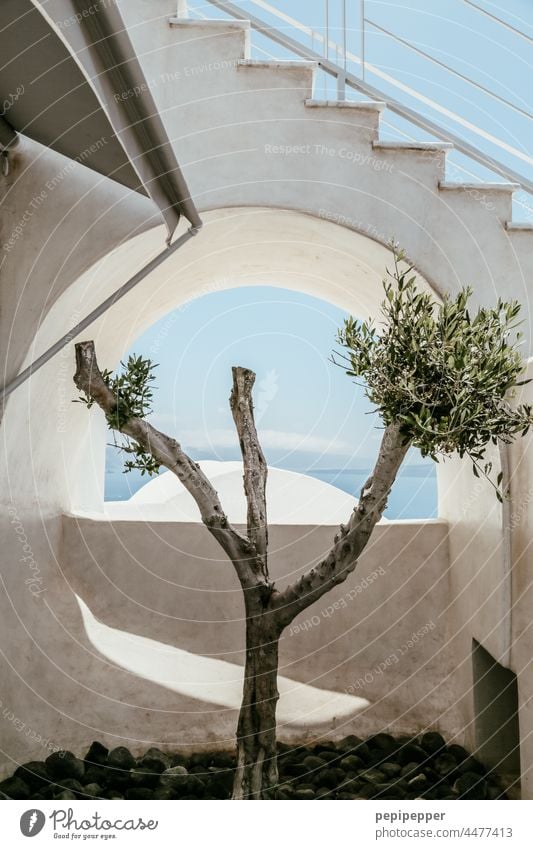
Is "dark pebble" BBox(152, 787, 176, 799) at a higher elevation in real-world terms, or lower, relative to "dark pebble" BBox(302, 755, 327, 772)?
lower

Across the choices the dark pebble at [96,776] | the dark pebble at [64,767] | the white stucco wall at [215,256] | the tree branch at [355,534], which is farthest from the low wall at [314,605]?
the tree branch at [355,534]

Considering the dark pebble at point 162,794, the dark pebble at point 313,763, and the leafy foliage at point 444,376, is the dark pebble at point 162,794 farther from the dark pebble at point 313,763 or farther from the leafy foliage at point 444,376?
the leafy foliage at point 444,376

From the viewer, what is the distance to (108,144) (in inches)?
128

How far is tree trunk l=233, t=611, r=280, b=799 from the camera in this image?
3906mm

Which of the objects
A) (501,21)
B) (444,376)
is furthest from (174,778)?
(501,21)

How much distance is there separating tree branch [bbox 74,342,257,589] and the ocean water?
50 cm

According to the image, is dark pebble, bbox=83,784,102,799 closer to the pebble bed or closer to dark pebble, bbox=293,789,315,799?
the pebble bed

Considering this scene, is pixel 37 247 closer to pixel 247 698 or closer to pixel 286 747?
pixel 247 698

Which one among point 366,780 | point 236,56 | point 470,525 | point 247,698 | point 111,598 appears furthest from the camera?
point 111,598

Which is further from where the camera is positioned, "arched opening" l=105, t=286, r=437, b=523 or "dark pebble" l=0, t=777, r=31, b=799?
"arched opening" l=105, t=286, r=437, b=523

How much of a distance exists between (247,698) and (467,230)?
2749 millimetres

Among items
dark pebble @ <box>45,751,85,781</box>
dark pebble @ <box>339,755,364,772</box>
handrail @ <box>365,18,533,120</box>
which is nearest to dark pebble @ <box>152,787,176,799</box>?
dark pebble @ <box>45,751,85,781</box>

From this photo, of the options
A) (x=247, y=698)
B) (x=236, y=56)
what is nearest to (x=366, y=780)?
(x=247, y=698)
